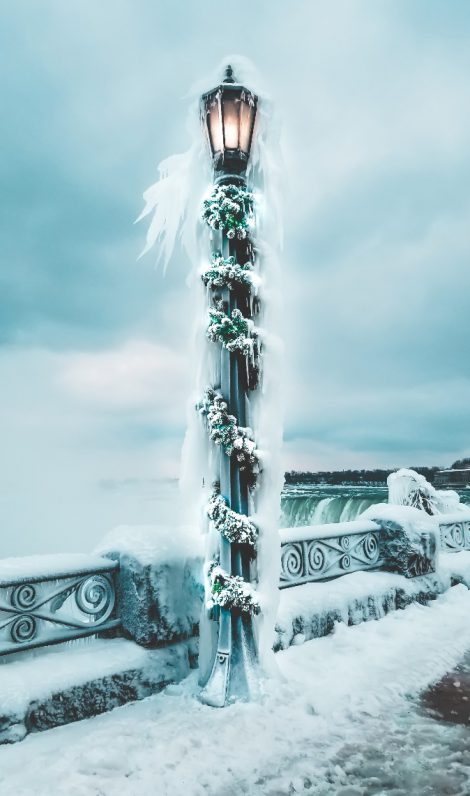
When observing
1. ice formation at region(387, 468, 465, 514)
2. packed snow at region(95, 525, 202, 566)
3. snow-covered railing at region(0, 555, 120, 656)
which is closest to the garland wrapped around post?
packed snow at region(95, 525, 202, 566)

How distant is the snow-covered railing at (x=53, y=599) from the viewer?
132 inches

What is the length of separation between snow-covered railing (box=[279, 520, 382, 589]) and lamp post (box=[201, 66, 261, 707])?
56.1 inches

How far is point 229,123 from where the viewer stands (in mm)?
4156

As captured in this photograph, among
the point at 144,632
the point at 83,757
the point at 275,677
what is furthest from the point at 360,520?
the point at 83,757

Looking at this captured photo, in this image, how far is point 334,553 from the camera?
5.71m

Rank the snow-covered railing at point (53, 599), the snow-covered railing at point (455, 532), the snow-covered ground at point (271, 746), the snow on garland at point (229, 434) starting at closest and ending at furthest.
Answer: the snow-covered ground at point (271, 746) < the snow-covered railing at point (53, 599) < the snow on garland at point (229, 434) < the snow-covered railing at point (455, 532)

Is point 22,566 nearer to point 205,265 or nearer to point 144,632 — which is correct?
point 144,632

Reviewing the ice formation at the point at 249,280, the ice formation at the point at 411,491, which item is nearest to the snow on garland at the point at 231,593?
the ice formation at the point at 249,280

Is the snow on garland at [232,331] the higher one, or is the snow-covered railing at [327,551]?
the snow on garland at [232,331]

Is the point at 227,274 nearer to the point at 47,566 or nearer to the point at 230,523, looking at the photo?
the point at 230,523

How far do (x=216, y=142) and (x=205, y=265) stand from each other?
1.12m

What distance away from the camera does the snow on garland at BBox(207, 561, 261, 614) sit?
3.63m

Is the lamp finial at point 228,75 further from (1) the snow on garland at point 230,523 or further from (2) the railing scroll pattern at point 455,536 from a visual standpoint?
(2) the railing scroll pattern at point 455,536

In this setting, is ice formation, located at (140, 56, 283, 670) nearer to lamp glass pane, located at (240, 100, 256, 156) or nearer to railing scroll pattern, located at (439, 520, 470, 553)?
lamp glass pane, located at (240, 100, 256, 156)
